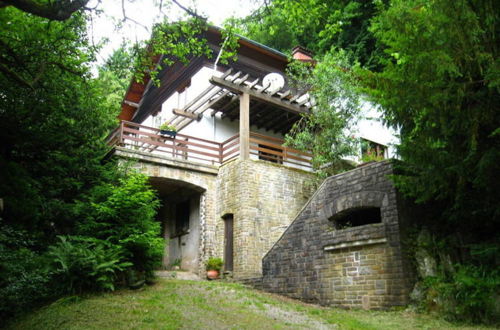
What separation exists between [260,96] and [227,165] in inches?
100

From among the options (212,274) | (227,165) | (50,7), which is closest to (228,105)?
(227,165)

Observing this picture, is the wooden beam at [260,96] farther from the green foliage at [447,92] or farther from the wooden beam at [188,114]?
the green foliage at [447,92]

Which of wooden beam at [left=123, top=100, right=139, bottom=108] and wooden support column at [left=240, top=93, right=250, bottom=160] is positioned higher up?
wooden beam at [left=123, top=100, right=139, bottom=108]

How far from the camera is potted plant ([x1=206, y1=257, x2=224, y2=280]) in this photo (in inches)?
537

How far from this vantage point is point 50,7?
6.17 m

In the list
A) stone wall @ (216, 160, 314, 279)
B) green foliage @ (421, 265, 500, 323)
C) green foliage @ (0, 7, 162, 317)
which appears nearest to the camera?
green foliage @ (421, 265, 500, 323)

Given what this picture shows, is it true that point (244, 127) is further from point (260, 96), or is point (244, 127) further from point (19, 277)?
point (19, 277)

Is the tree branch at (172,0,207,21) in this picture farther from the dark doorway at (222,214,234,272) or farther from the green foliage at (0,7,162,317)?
the dark doorway at (222,214,234,272)

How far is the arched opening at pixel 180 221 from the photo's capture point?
15.2m

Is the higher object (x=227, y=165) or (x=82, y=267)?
(x=227, y=165)

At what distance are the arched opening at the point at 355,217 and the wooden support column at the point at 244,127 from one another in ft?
15.4

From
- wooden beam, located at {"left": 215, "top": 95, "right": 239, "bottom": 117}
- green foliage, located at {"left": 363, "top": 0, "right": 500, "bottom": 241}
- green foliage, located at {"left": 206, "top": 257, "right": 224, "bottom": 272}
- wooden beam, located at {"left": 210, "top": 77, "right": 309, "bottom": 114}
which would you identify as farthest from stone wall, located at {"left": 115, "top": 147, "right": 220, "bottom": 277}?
green foliage, located at {"left": 363, "top": 0, "right": 500, "bottom": 241}

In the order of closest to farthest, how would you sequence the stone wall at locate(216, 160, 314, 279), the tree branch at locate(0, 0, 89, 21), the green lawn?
the tree branch at locate(0, 0, 89, 21) < the green lawn < the stone wall at locate(216, 160, 314, 279)

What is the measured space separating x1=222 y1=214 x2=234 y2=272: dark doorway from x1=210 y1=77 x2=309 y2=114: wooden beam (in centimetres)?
403
